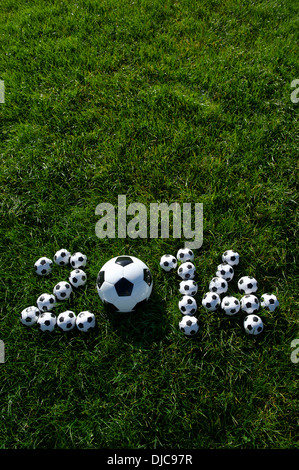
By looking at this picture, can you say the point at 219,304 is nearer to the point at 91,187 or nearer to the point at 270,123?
the point at 91,187

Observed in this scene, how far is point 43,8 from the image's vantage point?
248 inches

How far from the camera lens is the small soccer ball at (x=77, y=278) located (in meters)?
3.37

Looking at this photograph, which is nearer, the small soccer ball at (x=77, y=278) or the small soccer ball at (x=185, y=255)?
the small soccer ball at (x=77, y=278)

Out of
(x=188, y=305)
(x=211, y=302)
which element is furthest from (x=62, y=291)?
(x=211, y=302)

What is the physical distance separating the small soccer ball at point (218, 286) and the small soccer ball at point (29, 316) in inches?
70.1

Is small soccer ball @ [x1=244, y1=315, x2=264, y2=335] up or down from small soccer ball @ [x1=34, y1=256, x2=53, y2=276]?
down

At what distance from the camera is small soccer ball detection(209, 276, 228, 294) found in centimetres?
326

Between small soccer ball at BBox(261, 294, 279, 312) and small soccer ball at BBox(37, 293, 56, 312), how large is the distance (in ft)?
6.91

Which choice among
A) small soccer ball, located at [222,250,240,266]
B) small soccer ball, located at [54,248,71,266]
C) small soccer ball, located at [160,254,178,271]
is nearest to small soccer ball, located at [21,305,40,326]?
small soccer ball, located at [54,248,71,266]

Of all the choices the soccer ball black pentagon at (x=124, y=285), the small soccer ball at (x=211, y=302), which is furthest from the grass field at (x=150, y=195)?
the soccer ball black pentagon at (x=124, y=285)

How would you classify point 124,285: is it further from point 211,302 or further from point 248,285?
point 248,285

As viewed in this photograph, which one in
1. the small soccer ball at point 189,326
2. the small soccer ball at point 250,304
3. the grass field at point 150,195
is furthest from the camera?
the small soccer ball at point 250,304

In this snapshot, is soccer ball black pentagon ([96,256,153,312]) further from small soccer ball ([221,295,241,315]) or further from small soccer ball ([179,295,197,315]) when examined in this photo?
small soccer ball ([221,295,241,315])

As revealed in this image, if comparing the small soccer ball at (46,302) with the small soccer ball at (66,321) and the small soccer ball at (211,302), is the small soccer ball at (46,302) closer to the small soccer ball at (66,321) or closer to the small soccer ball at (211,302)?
the small soccer ball at (66,321)
